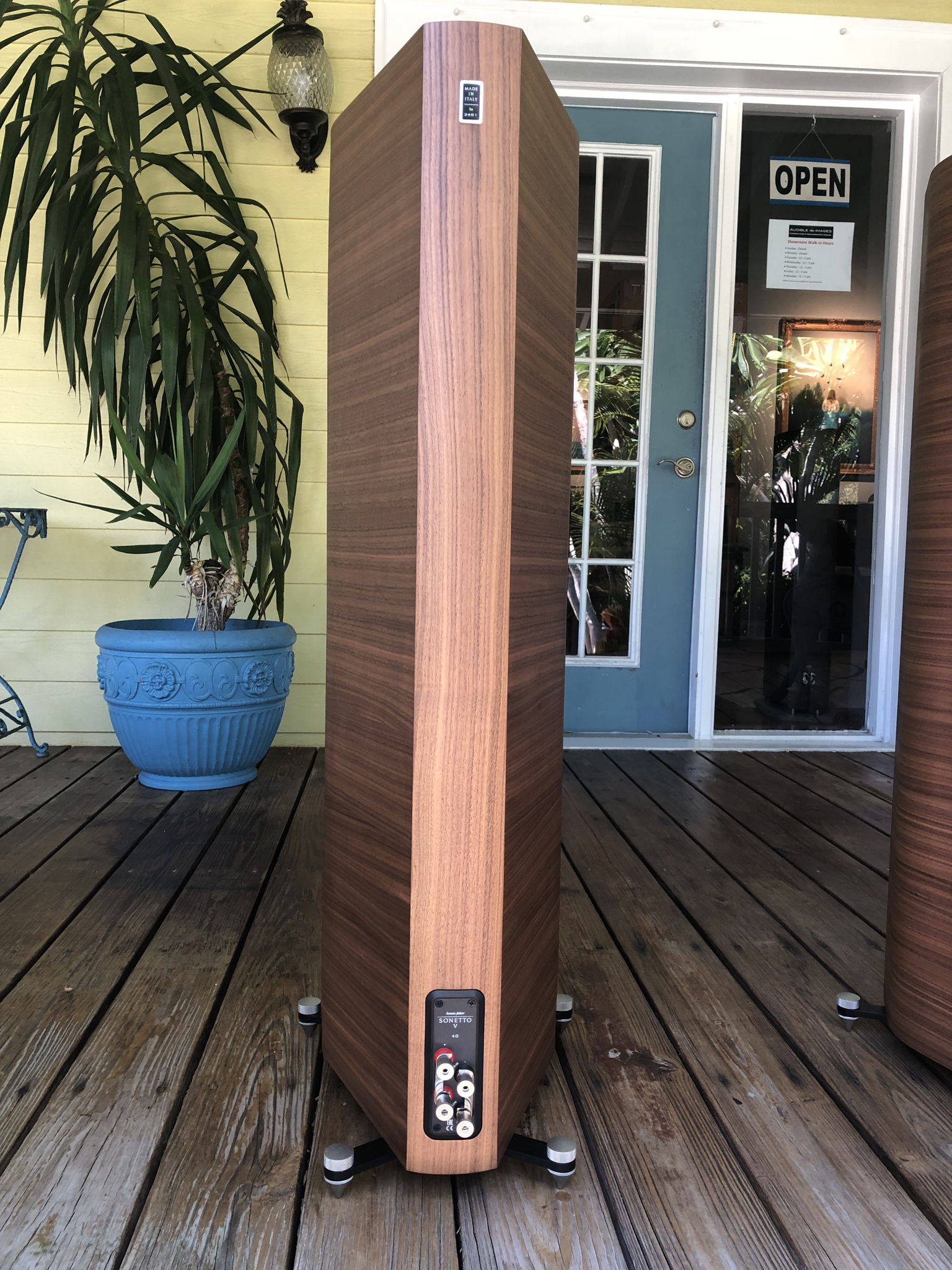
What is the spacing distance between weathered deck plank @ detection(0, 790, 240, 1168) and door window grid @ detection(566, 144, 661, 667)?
4.63 ft

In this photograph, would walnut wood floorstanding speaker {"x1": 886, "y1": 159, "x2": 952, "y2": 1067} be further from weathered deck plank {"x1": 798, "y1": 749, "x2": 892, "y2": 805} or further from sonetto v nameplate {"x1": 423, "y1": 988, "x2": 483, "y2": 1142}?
weathered deck plank {"x1": 798, "y1": 749, "x2": 892, "y2": 805}

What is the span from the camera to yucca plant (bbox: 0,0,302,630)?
2.24 meters

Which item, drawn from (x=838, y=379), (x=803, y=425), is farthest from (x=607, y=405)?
(x=838, y=379)

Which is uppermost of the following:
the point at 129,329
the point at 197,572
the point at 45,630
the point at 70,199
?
the point at 70,199

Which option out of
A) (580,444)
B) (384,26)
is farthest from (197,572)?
(384,26)

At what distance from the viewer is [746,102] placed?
9.86 ft

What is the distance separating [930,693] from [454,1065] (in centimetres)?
69

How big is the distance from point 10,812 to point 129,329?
46.0 inches

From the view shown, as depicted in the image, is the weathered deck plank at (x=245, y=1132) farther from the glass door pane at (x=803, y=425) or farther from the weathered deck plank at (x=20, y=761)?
the glass door pane at (x=803, y=425)

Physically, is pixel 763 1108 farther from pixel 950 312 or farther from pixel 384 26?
pixel 384 26

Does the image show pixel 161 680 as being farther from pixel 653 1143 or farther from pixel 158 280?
pixel 653 1143

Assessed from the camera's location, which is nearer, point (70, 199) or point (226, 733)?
point (70, 199)

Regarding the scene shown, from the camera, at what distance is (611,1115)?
1.11 meters

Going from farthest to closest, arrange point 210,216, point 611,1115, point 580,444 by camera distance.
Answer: point 580,444
point 210,216
point 611,1115
